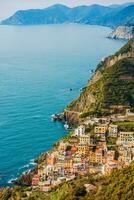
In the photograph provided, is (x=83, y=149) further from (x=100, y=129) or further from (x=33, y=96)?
(x=33, y=96)

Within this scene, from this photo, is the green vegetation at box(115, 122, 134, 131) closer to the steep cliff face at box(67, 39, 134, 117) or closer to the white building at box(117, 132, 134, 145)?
the white building at box(117, 132, 134, 145)

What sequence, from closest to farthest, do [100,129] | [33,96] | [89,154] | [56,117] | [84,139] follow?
[89,154], [84,139], [100,129], [56,117], [33,96]

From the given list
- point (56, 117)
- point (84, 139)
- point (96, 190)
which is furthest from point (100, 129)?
point (96, 190)

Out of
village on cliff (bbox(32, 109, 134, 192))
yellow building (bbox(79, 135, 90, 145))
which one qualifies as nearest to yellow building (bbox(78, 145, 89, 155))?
village on cliff (bbox(32, 109, 134, 192))

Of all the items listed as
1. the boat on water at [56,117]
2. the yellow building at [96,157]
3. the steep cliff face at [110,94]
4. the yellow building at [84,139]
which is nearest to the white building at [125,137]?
the yellow building at [84,139]

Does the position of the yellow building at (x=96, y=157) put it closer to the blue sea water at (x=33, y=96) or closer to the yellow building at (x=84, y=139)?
the yellow building at (x=84, y=139)
